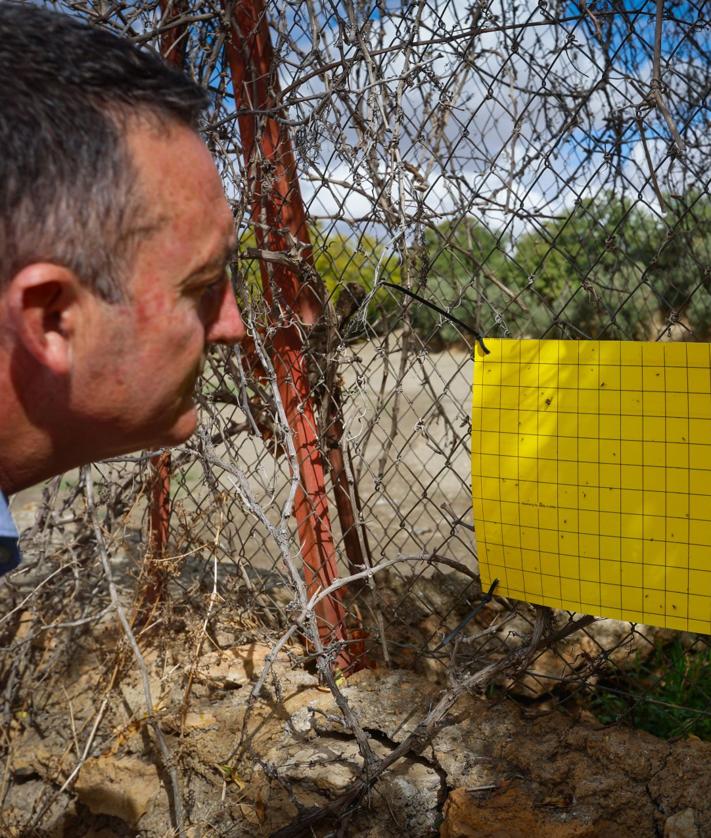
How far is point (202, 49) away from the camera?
2.63m

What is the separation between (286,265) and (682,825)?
1762mm

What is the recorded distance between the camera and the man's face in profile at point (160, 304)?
1089 millimetres

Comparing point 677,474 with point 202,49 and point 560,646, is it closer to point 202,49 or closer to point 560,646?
point 560,646

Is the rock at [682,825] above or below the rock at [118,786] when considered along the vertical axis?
above

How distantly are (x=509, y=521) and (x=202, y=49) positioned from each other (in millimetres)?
1724

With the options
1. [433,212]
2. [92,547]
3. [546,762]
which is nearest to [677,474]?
[546,762]

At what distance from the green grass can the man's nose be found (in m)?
1.68

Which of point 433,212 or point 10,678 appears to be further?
point 10,678

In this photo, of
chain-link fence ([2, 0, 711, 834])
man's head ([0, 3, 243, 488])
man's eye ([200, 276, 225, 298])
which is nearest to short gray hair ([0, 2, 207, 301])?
man's head ([0, 3, 243, 488])

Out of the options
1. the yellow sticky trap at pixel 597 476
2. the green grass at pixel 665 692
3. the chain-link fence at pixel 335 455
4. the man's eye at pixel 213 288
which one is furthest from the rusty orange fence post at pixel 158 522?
the man's eye at pixel 213 288

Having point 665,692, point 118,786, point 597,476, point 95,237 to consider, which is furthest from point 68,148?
point 665,692

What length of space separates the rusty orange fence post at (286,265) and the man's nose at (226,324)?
3.88 feet

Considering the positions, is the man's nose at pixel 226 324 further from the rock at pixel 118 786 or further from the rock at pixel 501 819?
the rock at pixel 118 786

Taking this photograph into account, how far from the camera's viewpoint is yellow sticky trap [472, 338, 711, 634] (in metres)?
1.85
